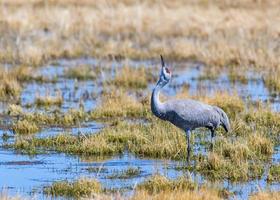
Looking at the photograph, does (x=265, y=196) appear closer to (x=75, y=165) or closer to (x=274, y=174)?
(x=274, y=174)

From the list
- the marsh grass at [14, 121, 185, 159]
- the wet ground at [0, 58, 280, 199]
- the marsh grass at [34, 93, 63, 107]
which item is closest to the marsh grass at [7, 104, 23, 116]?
the wet ground at [0, 58, 280, 199]

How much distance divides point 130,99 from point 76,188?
262 inches

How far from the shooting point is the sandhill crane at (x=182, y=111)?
37.4 feet

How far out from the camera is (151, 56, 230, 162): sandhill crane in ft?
37.4

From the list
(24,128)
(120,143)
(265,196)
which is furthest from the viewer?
(24,128)

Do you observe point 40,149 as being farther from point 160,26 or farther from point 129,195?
point 160,26

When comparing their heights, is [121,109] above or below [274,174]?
above

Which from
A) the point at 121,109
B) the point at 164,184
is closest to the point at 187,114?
the point at 164,184

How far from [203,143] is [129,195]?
160 inches

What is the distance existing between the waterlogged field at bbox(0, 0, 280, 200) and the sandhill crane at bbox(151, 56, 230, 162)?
44cm

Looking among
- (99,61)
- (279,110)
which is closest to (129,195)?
(279,110)

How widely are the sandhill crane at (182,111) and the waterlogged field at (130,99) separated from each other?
1.44 feet

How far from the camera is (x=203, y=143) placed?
1315cm

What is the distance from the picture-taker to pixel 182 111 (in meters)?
11.6
